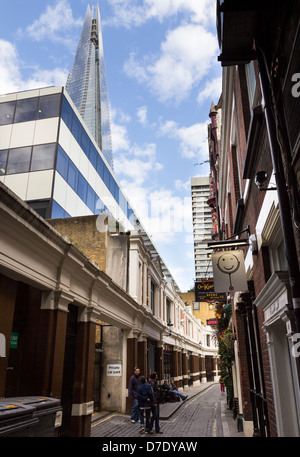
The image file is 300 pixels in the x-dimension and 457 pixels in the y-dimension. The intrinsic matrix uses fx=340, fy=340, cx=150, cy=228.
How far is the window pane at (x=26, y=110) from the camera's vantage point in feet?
70.7

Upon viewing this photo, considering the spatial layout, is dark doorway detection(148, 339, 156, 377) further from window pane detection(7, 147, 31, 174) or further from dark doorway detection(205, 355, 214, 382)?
dark doorway detection(205, 355, 214, 382)

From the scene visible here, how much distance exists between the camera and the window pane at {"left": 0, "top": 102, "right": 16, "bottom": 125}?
2175cm

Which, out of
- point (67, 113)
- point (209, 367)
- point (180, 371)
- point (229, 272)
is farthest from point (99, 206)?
point (209, 367)

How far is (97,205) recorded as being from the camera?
84.9 feet

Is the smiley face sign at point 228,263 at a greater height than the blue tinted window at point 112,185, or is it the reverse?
the blue tinted window at point 112,185

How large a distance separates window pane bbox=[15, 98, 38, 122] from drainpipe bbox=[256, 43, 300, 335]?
19.8 metres

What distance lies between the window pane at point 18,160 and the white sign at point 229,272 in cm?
1643

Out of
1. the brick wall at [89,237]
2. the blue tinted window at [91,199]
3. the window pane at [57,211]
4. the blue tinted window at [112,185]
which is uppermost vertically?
the blue tinted window at [112,185]

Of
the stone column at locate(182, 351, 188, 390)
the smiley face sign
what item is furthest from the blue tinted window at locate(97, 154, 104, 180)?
the smiley face sign

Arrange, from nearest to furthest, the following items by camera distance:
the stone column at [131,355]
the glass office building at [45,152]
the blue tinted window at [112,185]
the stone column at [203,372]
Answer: the stone column at [131,355] < the glass office building at [45,152] < the blue tinted window at [112,185] < the stone column at [203,372]

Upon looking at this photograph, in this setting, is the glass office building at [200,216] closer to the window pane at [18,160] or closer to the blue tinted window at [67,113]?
the blue tinted window at [67,113]

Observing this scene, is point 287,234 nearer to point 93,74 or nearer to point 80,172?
point 80,172

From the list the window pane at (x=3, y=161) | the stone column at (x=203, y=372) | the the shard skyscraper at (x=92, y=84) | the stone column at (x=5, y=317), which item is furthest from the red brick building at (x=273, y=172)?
the the shard skyscraper at (x=92, y=84)

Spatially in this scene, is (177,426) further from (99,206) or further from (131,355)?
(99,206)
